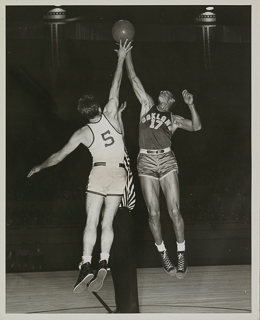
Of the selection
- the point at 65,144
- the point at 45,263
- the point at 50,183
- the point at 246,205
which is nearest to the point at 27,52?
the point at 65,144

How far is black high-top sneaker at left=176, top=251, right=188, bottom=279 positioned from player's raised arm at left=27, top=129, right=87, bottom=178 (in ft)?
4.95

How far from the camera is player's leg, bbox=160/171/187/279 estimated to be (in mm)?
4523

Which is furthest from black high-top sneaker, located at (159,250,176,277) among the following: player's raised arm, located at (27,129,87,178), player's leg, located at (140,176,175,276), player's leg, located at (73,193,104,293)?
player's raised arm, located at (27,129,87,178)

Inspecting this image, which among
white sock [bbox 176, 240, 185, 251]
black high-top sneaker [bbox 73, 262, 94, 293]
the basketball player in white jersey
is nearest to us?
black high-top sneaker [bbox 73, 262, 94, 293]

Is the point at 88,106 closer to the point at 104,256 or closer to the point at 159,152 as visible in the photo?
the point at 159,152

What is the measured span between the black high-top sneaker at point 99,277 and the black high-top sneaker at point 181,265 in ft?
2.47

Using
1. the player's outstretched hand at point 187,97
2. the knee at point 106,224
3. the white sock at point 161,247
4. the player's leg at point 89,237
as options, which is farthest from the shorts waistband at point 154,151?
the white sock at point 161,247

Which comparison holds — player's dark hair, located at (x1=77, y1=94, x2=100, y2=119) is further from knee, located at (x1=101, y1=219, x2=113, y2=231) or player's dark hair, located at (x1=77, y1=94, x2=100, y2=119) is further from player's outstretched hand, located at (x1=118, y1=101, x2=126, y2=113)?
knee, located at (x1=101, y1=219, x2=113, y2=231)

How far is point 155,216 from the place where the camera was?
4.52 metres

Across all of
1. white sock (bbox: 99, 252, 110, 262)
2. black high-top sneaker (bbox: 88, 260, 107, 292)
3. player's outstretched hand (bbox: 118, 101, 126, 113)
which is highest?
player's outstretched hand (bbox: 118, 101, 126, 113)

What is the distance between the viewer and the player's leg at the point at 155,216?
451 cm

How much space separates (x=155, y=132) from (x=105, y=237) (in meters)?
1.17

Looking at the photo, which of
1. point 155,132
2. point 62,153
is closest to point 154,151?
point 155,132

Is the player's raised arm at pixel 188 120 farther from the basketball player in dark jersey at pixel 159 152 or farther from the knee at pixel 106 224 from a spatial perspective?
the knee at pixel 106 224
